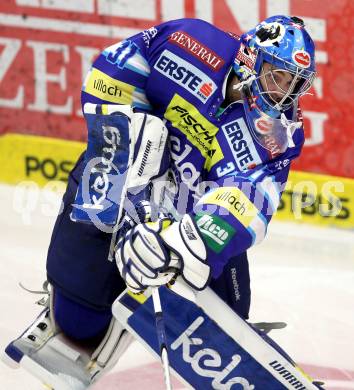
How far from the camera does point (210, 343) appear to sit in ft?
10.6

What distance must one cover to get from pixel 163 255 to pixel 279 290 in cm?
178

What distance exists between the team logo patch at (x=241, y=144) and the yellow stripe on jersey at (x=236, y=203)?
0.49 ft

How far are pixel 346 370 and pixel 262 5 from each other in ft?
5.86

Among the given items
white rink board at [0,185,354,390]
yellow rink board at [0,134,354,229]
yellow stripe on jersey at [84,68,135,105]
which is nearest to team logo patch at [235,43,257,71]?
yellow stripe on jersey at [84,68,135,105]

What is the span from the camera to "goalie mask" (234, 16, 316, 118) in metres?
3.05

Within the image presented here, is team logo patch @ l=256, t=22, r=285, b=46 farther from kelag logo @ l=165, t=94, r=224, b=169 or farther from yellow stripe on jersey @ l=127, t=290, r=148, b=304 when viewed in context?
yellow stripe on jersey @ l=127, t=290, r=148, b=304

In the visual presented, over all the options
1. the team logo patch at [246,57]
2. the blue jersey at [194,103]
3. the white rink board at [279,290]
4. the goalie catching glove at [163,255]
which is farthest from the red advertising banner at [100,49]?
the goalie catching glove at [163,255]

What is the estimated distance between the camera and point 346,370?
13.3 ft

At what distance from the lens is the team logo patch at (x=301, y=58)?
304cm

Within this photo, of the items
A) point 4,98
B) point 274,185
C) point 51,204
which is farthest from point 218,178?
point 4,98

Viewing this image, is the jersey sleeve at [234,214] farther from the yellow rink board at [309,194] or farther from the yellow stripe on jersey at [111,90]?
the yellow rink board at [309,194]

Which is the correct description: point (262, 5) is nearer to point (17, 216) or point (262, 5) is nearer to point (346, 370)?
point (17, 216)

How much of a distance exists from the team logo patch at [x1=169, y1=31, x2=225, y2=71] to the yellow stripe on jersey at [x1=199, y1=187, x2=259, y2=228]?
443 mm

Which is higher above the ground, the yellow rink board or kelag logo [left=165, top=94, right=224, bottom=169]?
kelag logo [left=165, top=94, right=224, bottom=169]
